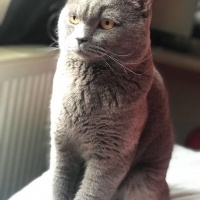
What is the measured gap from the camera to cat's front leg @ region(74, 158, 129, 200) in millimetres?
976

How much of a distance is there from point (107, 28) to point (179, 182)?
26.4 inches

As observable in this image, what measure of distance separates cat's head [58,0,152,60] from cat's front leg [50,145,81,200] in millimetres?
274

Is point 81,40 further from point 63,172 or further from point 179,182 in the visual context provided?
point 179,182

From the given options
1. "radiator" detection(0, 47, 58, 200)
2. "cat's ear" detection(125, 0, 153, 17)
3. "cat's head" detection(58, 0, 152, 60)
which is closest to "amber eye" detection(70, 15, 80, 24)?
"cat's head" detection(58, 0, 152, 60)

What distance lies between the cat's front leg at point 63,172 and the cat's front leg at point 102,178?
6cm

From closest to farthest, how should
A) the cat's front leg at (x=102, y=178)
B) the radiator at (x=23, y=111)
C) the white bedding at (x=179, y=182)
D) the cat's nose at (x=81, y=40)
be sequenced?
the cat's nose at (x=81, y=40)
the cat's front leg at (x=102, y=178)
the white bedding at (x=179, y=182)
the radiator at (x=23, y=111)

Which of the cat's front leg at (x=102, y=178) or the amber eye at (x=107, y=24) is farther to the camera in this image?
the cat's front leg at (x=102, y=178)

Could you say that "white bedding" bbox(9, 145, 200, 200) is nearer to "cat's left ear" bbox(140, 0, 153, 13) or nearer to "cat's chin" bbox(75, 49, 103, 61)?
"cat's chin" bbox(75, 49, 103, 61)

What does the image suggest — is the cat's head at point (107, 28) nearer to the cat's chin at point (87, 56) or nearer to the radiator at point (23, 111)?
the cat's chin at point (87, 56)

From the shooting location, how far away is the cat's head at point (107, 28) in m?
0.87

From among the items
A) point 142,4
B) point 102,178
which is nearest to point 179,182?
point 102,178

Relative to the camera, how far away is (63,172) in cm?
104

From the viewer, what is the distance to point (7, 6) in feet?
4.71

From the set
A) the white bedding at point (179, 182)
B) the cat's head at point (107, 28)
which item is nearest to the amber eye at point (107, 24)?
the cat's head at point (107, 28)
